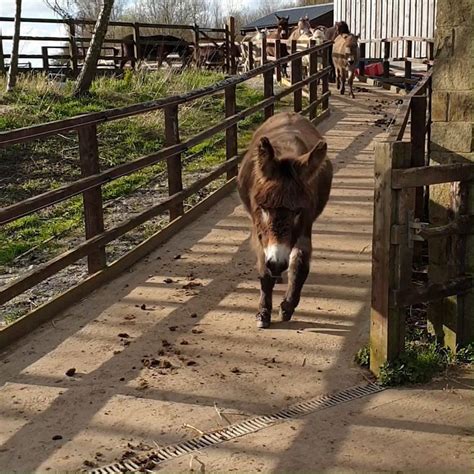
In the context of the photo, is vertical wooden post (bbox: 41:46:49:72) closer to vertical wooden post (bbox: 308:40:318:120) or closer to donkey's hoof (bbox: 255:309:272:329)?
vertical wooden post (bbox: 308:40:318:120)

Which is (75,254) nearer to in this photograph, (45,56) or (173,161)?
(173,161)

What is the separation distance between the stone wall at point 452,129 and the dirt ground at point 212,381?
42 centimetres

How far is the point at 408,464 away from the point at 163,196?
6397mm

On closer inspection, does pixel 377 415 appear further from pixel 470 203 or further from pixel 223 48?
pixel 223 48

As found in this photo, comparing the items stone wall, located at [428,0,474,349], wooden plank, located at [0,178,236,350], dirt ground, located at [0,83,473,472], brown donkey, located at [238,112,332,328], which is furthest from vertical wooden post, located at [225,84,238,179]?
stone wall, located at [428,0,474,349]

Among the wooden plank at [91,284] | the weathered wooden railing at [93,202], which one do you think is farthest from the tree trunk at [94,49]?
the wooden plank at [91,284]

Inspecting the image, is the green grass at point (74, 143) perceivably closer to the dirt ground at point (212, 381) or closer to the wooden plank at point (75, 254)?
the wooden plank at point (75, 254)

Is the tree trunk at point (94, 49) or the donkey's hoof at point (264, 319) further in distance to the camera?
the tree trunk at point (94, 49)

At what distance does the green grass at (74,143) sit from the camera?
8.02m

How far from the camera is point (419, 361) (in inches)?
147

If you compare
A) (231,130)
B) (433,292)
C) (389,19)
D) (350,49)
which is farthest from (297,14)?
(433,292)

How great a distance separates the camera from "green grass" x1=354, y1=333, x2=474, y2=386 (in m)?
3.63

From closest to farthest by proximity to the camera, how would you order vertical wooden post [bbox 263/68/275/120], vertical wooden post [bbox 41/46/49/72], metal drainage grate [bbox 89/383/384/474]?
metal drainage grate [bbox 89/383/384/474]
vertical wooden post [bbox 263/68/275/120]
vertical wooden post [bbox 41/46/49/72]

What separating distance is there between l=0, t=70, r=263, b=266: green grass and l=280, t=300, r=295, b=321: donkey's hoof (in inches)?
129
